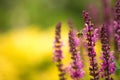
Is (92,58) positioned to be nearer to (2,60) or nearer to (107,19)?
(107,19)

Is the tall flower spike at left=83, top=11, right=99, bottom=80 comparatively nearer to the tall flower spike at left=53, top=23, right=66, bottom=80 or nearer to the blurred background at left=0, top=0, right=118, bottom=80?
the tall flower spike at left=53, top=23, right=66, bottom=80

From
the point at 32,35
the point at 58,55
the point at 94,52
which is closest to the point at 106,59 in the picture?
the point at 94,52

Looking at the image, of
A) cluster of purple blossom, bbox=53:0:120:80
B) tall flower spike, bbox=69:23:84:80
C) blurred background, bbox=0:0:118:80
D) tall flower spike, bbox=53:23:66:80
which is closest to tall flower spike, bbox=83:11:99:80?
cluster of purple blossom, bbox=53:0:120:80

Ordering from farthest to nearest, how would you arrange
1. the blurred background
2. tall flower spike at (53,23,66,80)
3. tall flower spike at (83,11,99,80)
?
the blurred background < tall flower spike at (53,23,66,80) < tall flower spike at (83,11,99,80)

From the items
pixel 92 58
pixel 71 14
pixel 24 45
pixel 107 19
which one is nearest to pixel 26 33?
pixel 24 45

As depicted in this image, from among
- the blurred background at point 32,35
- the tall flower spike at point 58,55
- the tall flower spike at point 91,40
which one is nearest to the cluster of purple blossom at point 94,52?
the tall flower spike at point 91,40

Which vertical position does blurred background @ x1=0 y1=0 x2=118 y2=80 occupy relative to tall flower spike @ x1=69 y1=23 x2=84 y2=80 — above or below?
above

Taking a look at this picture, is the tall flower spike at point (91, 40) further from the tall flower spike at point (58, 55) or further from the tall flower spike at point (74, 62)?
the tall flower spike at point (58, 55)

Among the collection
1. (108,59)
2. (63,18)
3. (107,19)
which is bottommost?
(108,59)

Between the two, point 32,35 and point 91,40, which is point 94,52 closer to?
point 91,40
